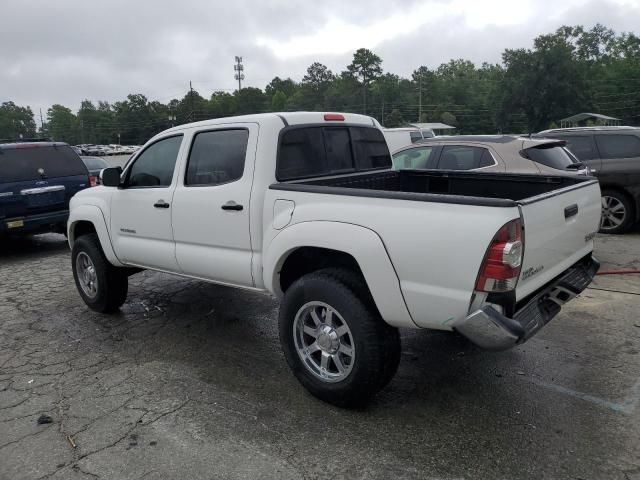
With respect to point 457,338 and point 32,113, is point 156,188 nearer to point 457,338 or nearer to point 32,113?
point 457,338

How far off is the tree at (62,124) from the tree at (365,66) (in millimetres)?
70994

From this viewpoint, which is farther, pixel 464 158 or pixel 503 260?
pixel 464 158

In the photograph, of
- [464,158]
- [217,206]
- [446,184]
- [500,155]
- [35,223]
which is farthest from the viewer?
[35,223]

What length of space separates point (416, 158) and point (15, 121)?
12622 cm

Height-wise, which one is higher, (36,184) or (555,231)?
(36,184)

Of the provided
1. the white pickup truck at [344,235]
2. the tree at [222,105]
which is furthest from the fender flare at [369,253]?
the tree at [222,105]

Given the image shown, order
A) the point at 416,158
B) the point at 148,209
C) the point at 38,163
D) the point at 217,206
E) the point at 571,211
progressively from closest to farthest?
the point at 571,211 → the point at 217,206 → the point at 148,209 → the point at 416,158 → the point at 38,163

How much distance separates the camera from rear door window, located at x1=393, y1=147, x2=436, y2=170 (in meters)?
7.81

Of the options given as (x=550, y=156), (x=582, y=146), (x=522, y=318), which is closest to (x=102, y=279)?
(x=522, y=318)

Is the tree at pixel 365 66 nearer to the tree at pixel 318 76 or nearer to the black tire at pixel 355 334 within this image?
the tree at pixel 318 76

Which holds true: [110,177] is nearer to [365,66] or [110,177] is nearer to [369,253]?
[369,253]

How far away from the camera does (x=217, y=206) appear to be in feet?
13.1

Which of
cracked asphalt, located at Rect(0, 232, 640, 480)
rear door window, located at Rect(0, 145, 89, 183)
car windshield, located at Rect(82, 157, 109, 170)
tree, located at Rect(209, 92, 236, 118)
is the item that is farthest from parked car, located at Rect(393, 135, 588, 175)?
tree, located at Rect(209, 92, 236, 118)

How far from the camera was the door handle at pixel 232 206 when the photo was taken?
3.83m
